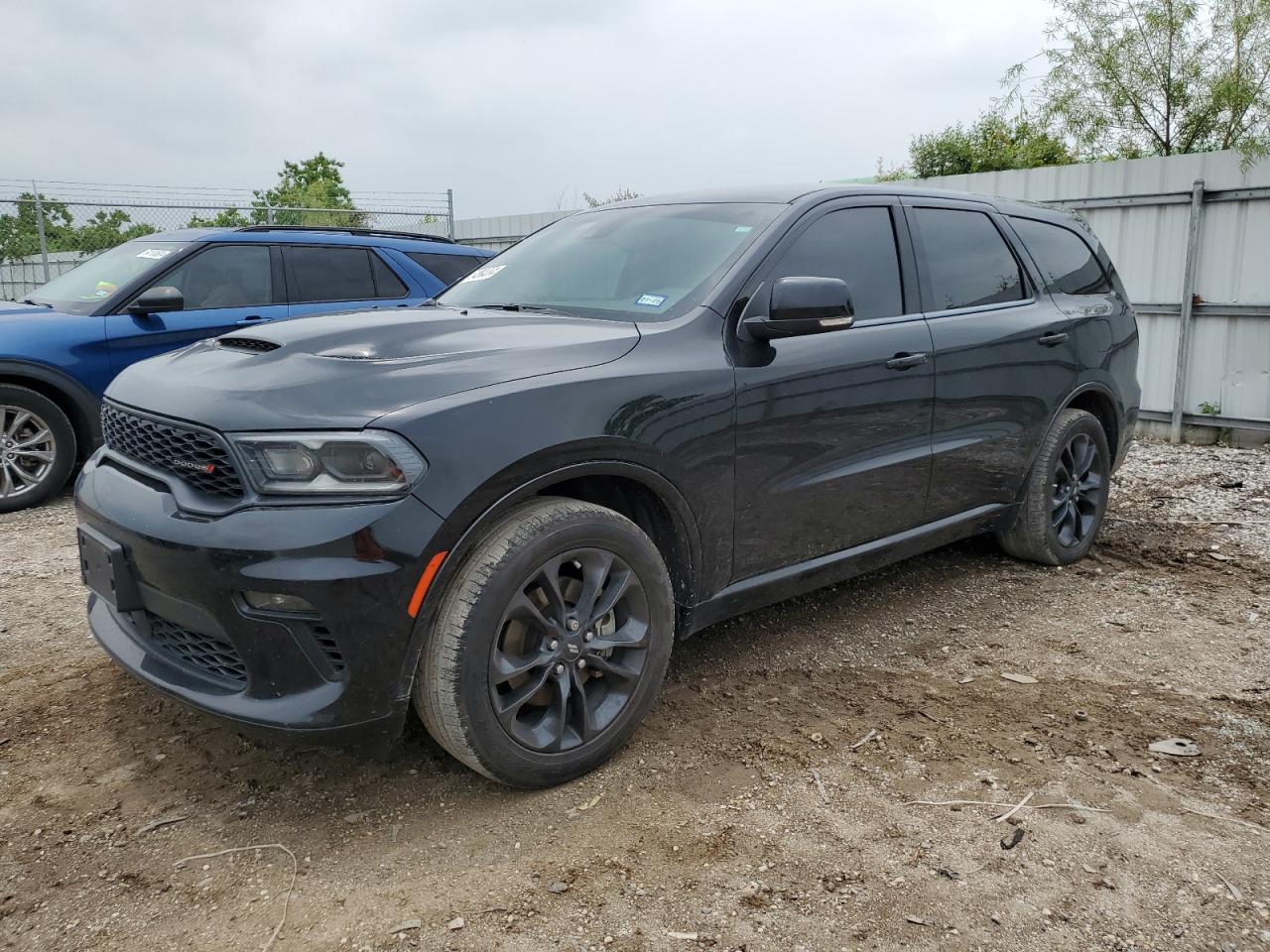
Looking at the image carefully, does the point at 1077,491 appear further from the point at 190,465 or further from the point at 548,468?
the point at 190,465

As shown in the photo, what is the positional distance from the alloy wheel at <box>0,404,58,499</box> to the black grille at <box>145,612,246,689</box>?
4.16m

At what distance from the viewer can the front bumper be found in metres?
2.39

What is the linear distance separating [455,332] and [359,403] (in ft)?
1.82

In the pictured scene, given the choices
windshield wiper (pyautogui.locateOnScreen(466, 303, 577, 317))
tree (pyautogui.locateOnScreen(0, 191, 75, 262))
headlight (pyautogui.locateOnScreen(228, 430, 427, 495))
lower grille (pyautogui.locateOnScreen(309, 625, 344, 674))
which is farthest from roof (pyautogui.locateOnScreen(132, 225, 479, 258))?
tree (pyautogui.locateOnScreen(0, 191, 75, 262))

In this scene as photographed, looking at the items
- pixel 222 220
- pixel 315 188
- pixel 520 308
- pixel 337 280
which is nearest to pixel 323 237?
pixel 337 280

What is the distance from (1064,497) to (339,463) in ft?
12.2

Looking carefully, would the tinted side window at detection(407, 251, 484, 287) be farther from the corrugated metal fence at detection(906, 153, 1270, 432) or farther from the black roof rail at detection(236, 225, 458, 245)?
the corrugated metal fence at detection(906, 153, 1270, 432)

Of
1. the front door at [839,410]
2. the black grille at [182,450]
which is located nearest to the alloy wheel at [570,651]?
the front door at [839,410]

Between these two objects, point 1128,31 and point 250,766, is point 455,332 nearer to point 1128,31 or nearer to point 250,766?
point 250,766

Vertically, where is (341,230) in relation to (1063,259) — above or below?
above

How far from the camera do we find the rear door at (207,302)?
21.0ft

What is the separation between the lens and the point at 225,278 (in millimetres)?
6840

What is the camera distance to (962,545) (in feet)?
17.5

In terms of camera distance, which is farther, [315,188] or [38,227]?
[315,188]
